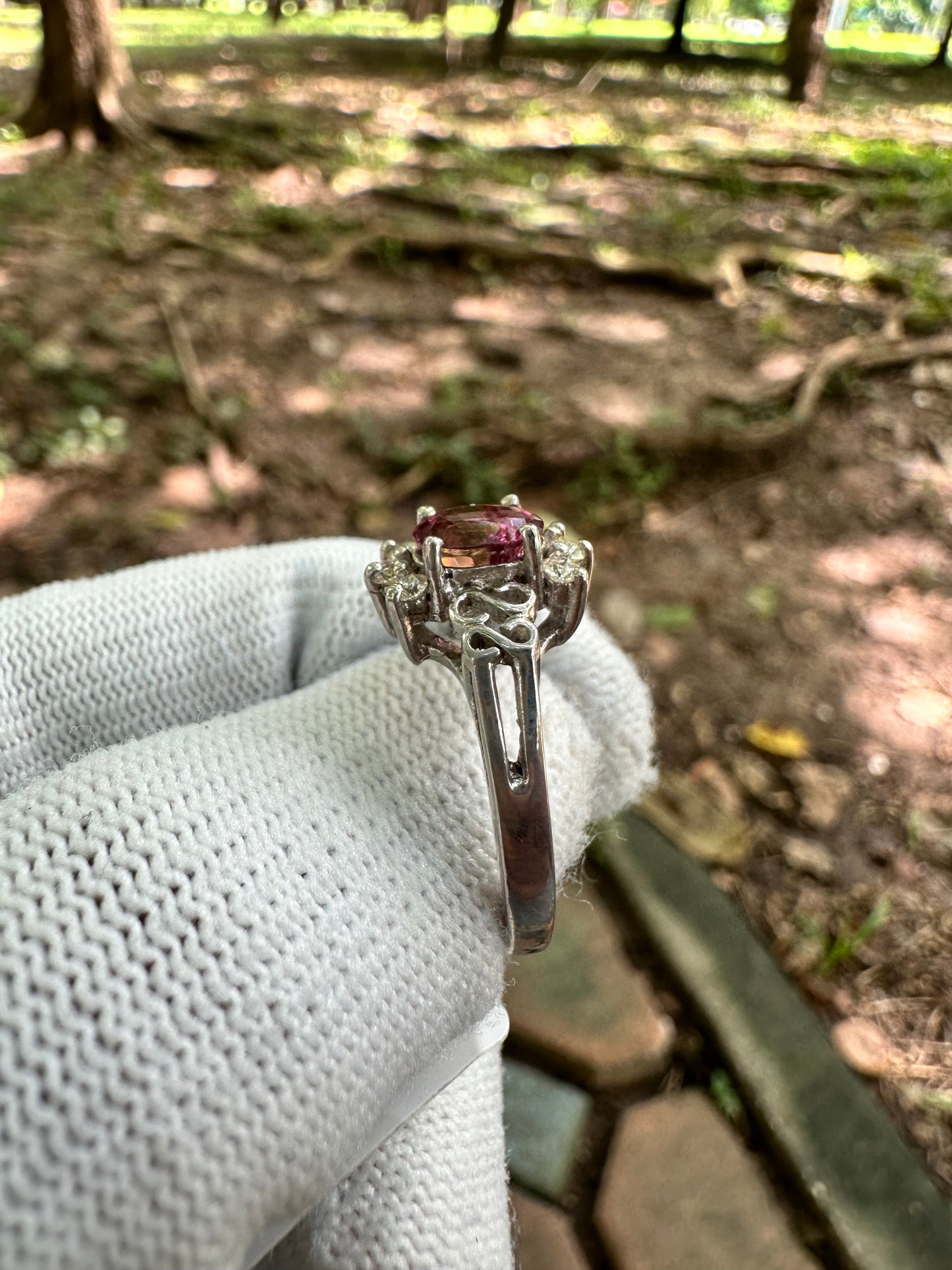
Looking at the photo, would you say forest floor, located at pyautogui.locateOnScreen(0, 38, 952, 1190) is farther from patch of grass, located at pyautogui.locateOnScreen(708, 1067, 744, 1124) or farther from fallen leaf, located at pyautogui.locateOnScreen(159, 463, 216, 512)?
patch of grass, located at pyautogui.locateOnScreen(708, 1067, 744, 1124)

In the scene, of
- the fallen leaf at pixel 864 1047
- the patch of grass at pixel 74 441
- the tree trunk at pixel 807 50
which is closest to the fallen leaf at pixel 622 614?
the fallen leaf at pixel 864 1047

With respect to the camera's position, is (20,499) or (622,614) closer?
(622,614)

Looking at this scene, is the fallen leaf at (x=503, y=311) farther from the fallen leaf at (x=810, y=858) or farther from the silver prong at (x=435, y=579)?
the silver prong at (x=435, y=579)

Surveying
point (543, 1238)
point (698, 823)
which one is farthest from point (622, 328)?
point (543, 1238)

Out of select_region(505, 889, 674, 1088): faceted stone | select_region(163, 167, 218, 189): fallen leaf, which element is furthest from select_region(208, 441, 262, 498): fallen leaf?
select_region(163, 167, 218, 189): fallen leaf

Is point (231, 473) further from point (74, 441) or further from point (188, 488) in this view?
point (74, 441)
